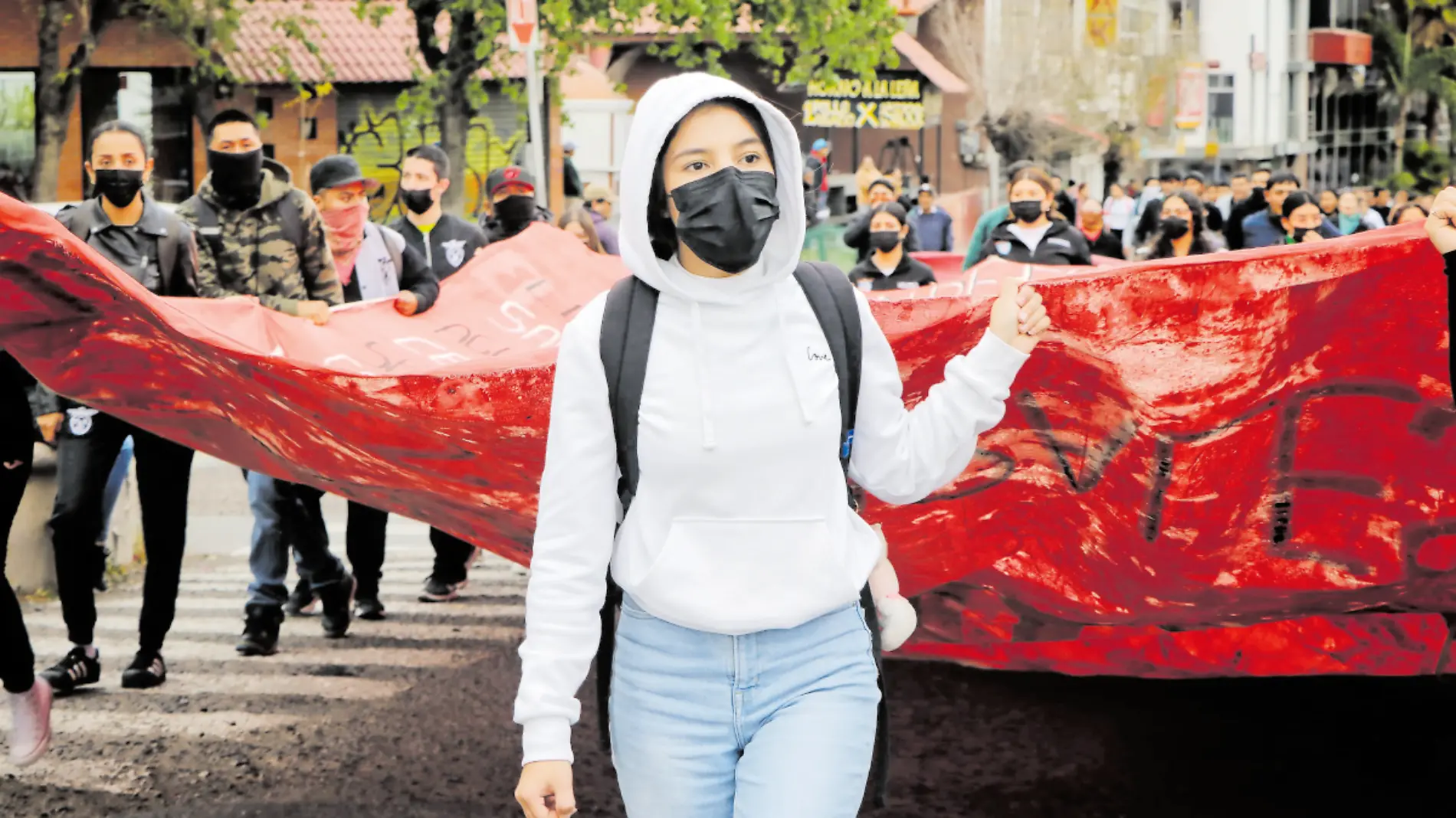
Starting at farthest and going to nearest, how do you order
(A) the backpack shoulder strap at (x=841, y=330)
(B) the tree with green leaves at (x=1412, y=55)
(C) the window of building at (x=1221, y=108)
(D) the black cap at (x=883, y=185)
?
(C) the window of building at (x=1221, y=108)
(B) the tree with green leaves at (x=1412, y=55)
(D) the black cap at (x=883, y=185)
(A) the backpack shoulder strap at (x=841, y=330)

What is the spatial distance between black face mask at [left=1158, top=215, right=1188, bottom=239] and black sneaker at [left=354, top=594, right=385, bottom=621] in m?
5.84

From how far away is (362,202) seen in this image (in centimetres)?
850

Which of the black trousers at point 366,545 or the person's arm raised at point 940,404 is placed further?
the black trousers at point 366,545

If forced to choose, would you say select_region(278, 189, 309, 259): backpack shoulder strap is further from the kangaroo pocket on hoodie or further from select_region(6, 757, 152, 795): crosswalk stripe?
the kangaroo pocket on hoodie

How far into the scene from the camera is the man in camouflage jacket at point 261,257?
24.3 feet

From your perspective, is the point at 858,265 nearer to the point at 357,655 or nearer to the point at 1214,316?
the point at 357,655

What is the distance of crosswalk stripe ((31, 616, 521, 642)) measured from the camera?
323 inches

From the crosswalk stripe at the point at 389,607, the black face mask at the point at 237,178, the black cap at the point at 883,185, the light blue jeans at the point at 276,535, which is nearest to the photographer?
the black face mask at the point at 237,178

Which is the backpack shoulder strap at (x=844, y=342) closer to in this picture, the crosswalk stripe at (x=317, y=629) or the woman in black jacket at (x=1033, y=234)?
the crosswalk stripe at (x=317, y=629)

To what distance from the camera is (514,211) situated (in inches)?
400

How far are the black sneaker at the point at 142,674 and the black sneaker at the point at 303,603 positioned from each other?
1463 millimetres

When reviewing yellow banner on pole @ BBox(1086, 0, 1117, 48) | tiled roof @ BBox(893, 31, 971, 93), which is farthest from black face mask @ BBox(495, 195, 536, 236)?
tiled roof @ BBox(893, 31, 971, 93)

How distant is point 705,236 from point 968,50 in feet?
173

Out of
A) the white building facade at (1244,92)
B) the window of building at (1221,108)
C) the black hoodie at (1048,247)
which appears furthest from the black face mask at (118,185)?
the window of building at (1221,108)
